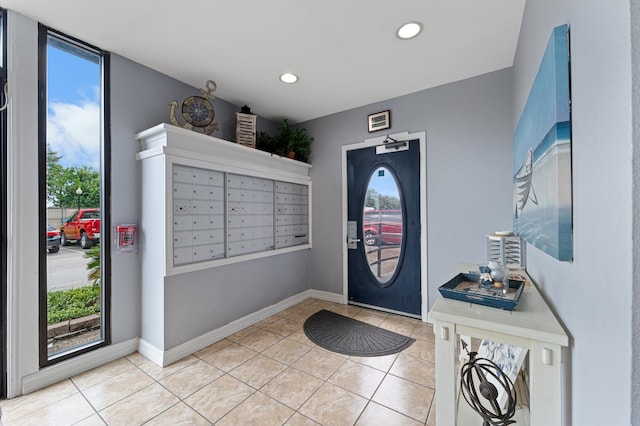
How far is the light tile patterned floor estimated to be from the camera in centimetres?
155

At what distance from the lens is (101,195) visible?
2.14 meters

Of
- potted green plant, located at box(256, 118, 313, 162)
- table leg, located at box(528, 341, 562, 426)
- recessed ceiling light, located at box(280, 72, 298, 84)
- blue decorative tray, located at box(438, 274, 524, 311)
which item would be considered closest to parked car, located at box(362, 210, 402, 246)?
potted green plant, located at box(256, 118, 313, 162)

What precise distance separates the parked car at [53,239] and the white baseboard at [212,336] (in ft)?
3.28

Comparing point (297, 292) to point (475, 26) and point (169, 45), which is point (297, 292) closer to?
point (169, 45)

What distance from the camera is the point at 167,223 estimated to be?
6.87 feet

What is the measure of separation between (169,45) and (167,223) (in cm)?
141

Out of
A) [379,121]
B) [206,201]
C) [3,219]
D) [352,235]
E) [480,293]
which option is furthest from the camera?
[352,235]

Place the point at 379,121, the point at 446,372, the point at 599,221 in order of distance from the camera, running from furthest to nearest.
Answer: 1. the point at 379,121
2. the point at 446,372
3. the point at 599,221

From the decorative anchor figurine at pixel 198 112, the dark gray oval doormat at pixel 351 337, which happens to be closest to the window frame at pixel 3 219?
the decorative anchor figurine at pixel 198 112

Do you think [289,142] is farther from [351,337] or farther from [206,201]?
[351,337]

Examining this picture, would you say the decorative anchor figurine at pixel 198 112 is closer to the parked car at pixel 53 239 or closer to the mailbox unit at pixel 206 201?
the mailbox unit at pixel 206 201

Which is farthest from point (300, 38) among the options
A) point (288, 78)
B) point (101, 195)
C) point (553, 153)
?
point (101, 195)

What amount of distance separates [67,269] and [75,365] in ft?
2.35

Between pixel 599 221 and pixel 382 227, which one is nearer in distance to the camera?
pixel 599 221
